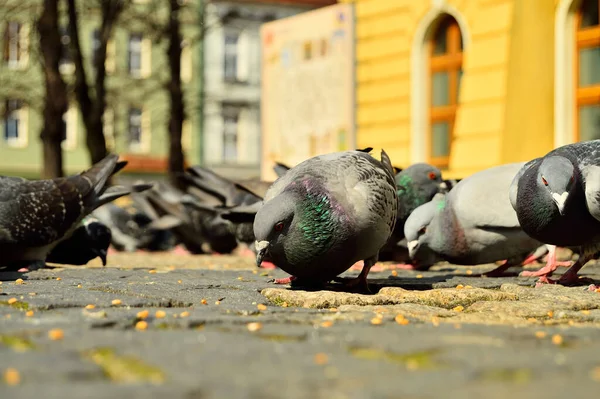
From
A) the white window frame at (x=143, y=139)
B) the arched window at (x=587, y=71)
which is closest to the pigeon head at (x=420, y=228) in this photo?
the arched window at (x=587, y=71)

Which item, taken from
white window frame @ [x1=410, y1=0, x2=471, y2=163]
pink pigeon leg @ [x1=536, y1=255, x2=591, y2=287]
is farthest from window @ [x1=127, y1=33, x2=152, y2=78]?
pink pigeon leg @ [x1=536, y1=255, x2=591, y2=287]

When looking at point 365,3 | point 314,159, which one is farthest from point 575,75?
point 314,159

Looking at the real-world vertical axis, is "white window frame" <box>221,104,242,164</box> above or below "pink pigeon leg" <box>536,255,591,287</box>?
above

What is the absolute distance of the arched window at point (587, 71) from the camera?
10945mm

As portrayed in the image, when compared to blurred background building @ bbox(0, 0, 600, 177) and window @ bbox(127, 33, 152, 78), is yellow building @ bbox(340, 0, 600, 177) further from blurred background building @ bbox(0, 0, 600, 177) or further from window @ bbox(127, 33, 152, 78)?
window @ bbox(127, 33, 152, 78)

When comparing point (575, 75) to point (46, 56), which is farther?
point (46, 56)

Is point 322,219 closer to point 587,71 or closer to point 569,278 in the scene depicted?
point 569,278

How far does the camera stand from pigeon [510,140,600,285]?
482 cm

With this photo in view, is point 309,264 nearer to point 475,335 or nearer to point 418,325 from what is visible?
point 418,325

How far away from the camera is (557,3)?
36.6 feet

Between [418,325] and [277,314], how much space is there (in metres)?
0.66

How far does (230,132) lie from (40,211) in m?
29.1

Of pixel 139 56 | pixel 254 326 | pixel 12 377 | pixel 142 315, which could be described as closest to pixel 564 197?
pixel 254 326

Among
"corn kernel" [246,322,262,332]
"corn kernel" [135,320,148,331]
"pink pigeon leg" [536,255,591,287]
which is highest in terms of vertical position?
"corn kernel" [135,320,148,331]
